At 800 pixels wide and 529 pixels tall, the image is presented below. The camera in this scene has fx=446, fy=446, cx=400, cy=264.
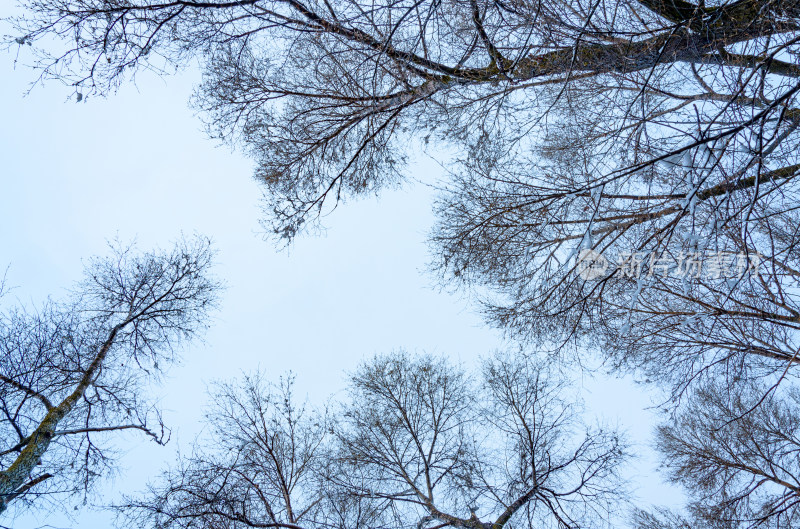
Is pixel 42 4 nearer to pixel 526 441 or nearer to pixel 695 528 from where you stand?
pixel 526 441

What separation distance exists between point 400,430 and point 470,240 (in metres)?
4.60


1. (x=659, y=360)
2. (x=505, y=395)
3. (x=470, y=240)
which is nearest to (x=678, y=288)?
(x=659, y=360)

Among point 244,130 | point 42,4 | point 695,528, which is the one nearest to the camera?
point 42,4

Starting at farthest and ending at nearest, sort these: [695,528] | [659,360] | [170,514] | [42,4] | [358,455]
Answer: [358,455] < [695,528] < [659,360] < [170,514] < [42,4]

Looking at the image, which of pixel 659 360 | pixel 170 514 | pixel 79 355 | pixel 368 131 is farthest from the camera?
pixel 79 355

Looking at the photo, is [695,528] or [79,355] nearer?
[79,355]

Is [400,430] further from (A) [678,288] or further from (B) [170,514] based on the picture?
(A) [678,288]

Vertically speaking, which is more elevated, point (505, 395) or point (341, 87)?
point (341, 87)

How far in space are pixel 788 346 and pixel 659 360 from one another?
149 cm

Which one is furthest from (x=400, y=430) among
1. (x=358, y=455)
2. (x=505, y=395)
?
(x=505, y=395)

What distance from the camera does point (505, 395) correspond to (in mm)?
8086

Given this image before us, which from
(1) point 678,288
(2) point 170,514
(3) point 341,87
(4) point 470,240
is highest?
(3) point 341,87

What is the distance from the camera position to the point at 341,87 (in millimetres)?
5180

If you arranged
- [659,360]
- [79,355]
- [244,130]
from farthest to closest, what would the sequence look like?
[79,355], [659,360], [244,130]
